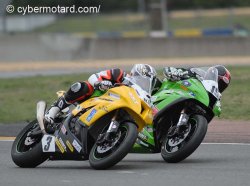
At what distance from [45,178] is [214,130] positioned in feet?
16.7

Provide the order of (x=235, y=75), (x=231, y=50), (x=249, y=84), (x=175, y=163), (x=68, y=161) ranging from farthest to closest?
(x=231, y=50), (x=235, y=75), (x=249, y=84), (x=68, y=161), (x=175, y=163)

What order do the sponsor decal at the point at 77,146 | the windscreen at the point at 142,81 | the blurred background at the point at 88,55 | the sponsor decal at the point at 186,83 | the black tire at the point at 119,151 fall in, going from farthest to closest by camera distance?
the blurred background at the point at 88,55
the sponsor decal at the point at 186,83
the windscreen at the point at 142,81
the sponsor decal at the point at 77,146
the black tire at the point at 119,151

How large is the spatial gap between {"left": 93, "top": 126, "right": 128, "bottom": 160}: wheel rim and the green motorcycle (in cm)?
81

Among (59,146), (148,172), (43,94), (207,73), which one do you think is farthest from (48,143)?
(43,94)

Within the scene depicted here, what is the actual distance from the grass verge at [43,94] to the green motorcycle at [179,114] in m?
4.93

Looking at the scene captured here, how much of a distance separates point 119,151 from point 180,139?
3.95 feet

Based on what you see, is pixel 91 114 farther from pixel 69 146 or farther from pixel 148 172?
pixel 148 172

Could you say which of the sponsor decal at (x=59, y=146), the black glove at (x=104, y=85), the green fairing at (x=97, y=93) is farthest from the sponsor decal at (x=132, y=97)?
the sponsor decal at (x=59, y=146)

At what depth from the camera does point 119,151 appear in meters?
8.72

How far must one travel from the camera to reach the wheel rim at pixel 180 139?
963 centimetres

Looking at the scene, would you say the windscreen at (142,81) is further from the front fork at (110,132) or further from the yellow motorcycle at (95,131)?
the front fork at (110,132)

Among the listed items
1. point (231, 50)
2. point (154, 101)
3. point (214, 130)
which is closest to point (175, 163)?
point (154, 101)

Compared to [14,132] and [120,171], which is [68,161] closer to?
[120,171]

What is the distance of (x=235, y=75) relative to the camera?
20156 mm
